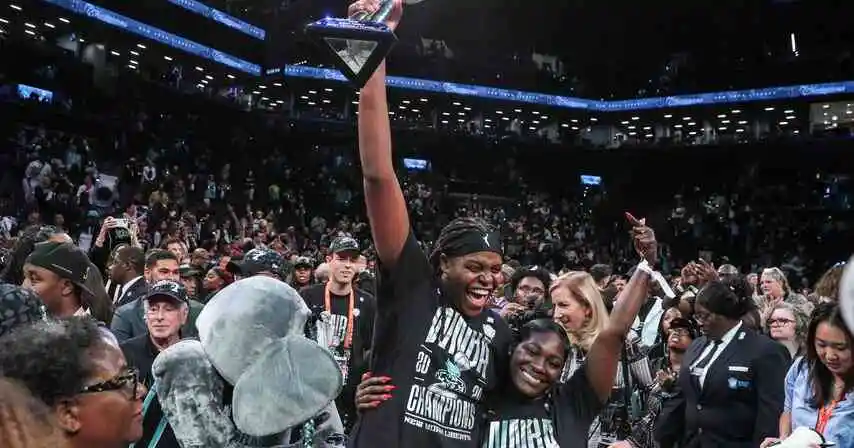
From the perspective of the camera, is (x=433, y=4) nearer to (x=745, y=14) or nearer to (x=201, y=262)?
(x=745, y=14)

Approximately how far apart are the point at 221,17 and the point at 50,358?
26.0m

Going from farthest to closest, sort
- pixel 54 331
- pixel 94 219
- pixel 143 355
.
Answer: pixel 94 219
pixel 143 355
pixel 54 331

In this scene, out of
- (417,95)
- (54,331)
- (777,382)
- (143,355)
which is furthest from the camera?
(417,95)

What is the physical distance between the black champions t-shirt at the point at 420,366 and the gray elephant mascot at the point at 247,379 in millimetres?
215

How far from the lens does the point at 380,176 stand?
6.91 ft

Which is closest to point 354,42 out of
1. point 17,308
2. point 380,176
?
point 380,176

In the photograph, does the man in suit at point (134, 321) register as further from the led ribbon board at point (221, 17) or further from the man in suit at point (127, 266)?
the led ribbon board at point (221, 17)

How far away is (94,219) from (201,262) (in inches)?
202

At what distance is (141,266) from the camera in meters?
5.51

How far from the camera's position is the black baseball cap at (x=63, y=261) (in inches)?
126

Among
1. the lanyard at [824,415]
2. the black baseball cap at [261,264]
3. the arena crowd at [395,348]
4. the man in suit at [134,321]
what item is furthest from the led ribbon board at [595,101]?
the lanyard at [824,415]

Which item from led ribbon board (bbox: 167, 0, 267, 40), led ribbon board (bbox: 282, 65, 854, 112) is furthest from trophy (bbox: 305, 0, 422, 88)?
led ribbon board (bbox: 282, 65, 854, 112)

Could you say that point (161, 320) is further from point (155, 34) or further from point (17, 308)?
point (155, 34)

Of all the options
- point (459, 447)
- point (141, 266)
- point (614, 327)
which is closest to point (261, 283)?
point (459, 447)
